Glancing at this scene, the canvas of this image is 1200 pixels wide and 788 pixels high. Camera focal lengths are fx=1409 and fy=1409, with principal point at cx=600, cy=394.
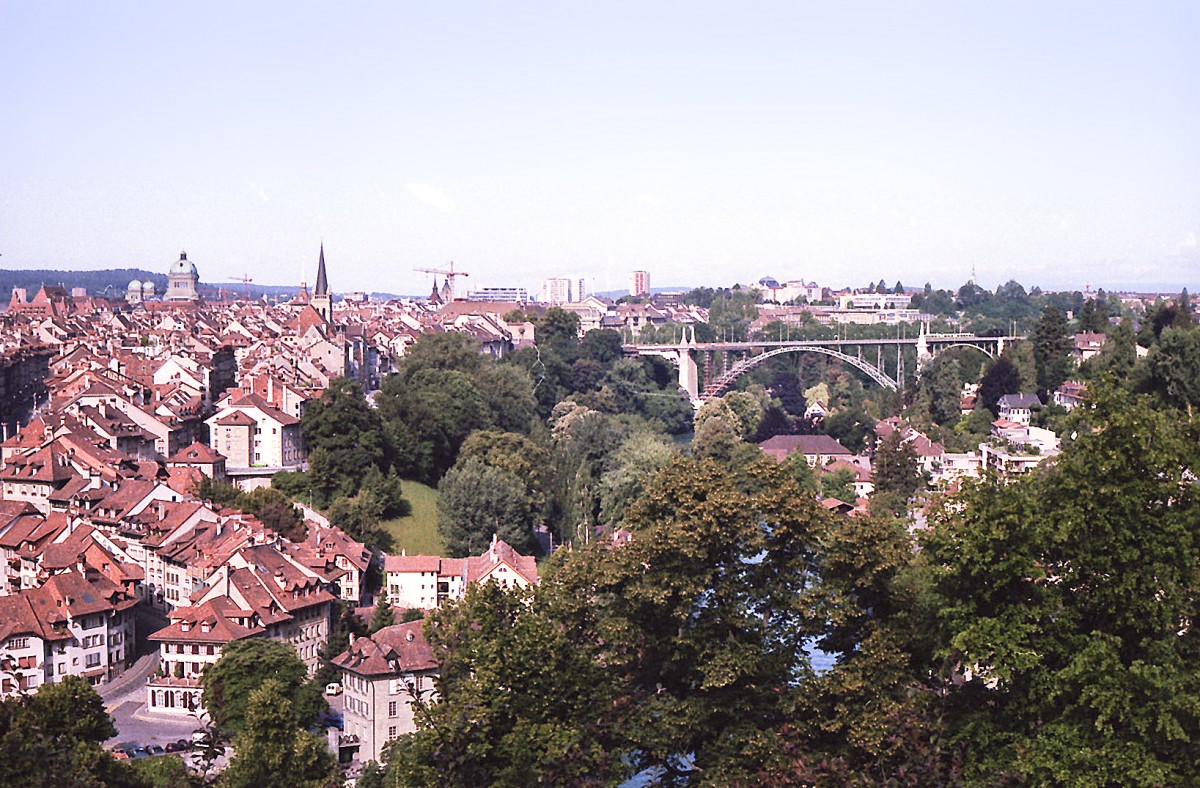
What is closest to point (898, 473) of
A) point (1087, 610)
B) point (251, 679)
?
point (251, 679)

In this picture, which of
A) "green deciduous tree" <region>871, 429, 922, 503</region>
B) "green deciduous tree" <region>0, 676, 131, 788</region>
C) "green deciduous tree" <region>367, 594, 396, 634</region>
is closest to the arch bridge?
"green deciduous tree" <region>871, 429, 922, 503</region>

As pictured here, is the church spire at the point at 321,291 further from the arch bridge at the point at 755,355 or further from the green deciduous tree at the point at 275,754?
the green deciduous tree at the point at 275,754

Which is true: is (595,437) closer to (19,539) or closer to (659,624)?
(19,539)

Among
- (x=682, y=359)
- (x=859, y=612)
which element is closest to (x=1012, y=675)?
(x=859, y=612)

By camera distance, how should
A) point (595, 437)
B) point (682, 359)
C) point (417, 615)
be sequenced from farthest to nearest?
point (682, 359), point (595, 437), point (417, 615)

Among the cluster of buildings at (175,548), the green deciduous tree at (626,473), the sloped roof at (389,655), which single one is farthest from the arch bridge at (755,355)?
the sloped roof at (389,655)

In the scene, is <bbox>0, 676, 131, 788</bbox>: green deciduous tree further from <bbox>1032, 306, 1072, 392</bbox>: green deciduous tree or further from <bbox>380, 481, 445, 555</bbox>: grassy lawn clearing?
<bbox>1032, 306, 1072, 392</bbox>: green deciduous tree

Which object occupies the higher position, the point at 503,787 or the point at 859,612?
the point at 859,612
